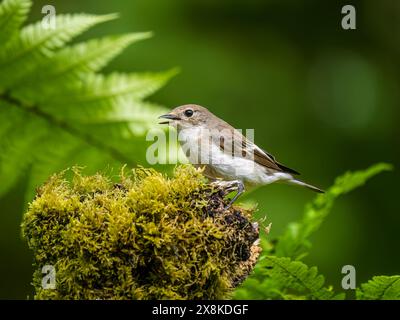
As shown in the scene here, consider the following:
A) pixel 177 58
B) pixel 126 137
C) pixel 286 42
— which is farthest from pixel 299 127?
pixel 126 137

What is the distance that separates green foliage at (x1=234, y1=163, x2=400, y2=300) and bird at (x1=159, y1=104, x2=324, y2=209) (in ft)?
1.23

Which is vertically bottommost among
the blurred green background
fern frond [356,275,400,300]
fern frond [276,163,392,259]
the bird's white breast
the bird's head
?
fern frond [356,275,400,300]

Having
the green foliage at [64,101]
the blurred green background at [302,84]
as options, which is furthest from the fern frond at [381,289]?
the blurred green background at [302,84]

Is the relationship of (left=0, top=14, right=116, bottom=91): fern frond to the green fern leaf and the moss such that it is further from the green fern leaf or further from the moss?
the green fern leaf

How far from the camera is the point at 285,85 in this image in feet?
25.7

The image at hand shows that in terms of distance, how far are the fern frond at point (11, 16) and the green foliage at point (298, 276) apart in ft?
6.73

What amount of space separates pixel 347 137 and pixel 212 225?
5.28m

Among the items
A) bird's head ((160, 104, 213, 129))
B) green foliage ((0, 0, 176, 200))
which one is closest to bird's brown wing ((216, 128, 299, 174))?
bird's head ((160, 104, 213, 129))

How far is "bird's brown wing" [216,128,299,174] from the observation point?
4.11 meters

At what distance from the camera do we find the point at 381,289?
2.89 meters

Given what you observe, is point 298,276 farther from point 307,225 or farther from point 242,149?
point 242,149

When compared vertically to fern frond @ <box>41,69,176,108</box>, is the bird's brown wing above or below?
below

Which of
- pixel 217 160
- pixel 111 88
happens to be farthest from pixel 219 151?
pixel 111 88

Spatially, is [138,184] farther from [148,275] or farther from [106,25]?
[106,25]
